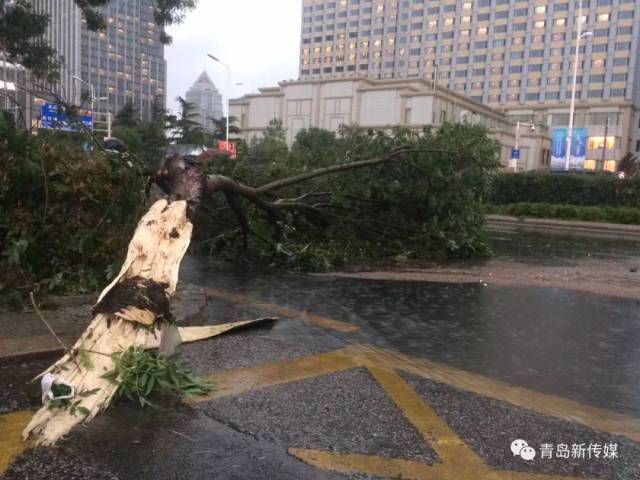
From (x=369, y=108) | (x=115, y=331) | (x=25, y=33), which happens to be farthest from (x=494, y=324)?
(x=369, y=108)

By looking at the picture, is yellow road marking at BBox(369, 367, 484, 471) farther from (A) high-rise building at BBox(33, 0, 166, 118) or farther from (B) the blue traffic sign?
(A) high-rise building at BBox(33, 0, 166, 118)

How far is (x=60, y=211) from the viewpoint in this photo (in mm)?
5363

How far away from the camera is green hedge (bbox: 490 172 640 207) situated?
81.0 ft

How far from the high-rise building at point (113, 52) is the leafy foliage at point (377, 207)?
3101 millimetres

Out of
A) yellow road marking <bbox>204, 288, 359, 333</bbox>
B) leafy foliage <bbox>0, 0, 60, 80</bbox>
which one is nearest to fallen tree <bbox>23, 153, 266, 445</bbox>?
yellow road marking <bbox>204, 288, 359, 333</bbox>

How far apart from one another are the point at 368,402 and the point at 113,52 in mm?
41027

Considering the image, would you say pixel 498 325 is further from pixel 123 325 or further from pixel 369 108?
pixel 369 108

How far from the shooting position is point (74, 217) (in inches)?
→ 212

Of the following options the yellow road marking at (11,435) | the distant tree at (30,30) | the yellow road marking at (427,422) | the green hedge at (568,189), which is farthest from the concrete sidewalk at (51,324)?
the green hedge at (568,189)

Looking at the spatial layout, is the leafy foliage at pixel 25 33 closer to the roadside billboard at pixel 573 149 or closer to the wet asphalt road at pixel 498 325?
the wet asphalt road at pixel 498 325

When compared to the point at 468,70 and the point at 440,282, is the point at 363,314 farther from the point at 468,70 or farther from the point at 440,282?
the point at 468,70

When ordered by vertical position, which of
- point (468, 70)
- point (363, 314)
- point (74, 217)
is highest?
point (468, 70)

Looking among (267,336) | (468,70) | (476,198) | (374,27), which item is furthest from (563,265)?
(374,27)

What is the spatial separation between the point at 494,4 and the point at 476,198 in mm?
114316
